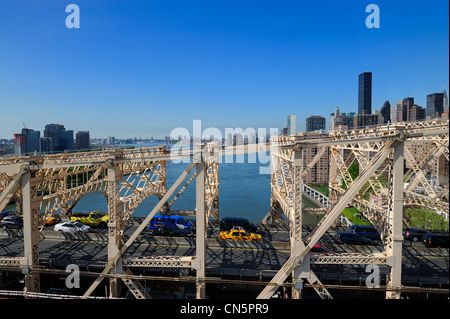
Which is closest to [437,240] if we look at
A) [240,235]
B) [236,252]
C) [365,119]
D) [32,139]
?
[240,235]

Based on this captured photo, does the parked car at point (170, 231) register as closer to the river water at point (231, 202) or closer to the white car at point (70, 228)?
the white car at point (70, 228)

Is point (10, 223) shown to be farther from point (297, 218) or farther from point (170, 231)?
point (297, 218)

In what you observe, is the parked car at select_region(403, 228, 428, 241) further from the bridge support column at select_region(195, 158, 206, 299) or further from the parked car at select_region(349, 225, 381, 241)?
the bridge support column at select_region(195, 158, 206, 299)

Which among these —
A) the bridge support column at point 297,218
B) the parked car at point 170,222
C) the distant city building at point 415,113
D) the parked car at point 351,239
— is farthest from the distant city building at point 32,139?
the distant city building at point 415,113

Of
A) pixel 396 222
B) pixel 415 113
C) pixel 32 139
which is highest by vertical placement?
pixel 415 113
